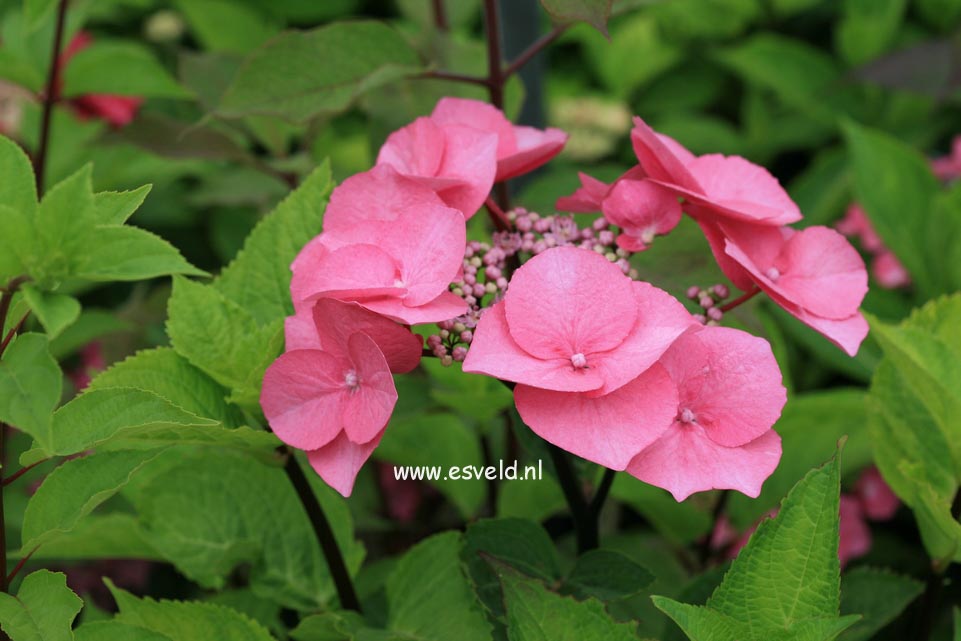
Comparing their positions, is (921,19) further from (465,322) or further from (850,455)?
(465,322)

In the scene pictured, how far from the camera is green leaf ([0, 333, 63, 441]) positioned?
0.50m

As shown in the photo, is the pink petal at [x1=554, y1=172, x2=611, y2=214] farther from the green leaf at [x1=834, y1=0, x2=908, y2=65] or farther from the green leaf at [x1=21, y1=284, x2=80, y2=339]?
the green leaf at [x1=834, y1=0, x2=908, y2=65]

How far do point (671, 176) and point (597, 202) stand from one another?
6cm

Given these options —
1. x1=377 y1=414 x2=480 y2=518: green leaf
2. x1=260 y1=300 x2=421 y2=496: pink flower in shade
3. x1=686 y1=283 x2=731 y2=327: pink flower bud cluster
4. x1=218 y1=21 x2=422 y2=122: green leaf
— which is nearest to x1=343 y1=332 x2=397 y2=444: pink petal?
x1=260 y1=300 x2=421 y2=496: pink flower in shade

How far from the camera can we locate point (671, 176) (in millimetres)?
674

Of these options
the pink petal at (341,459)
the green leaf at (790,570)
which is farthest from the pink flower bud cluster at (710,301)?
the pink petal at (341,459)

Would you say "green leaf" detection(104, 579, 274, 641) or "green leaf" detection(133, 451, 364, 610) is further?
"green leaf" detection(133, 451, 364, 610)

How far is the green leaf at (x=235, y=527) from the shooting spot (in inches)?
31.9

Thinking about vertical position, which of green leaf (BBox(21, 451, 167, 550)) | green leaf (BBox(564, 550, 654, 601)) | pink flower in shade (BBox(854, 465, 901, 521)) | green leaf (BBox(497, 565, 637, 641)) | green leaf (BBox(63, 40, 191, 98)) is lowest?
pink flower in shade (BBox(854, 465, 901, 521))

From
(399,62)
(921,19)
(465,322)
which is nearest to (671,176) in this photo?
(465,322)

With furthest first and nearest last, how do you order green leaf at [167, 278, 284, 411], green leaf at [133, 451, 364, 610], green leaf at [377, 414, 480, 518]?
green leaf at [377, 414, 480, 518], green leaf at [133, 451, 364, 610], green leaf at [167, 278, 284, 411]

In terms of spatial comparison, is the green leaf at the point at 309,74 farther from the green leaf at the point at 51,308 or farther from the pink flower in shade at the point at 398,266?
the green leaf at the point at 51,308

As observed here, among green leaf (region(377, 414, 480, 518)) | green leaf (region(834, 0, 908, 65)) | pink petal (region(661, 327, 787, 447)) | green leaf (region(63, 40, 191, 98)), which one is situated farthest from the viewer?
green leaf (region(834, 0, 908, 65))

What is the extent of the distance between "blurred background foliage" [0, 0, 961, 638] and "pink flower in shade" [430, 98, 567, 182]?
0.12 meters
